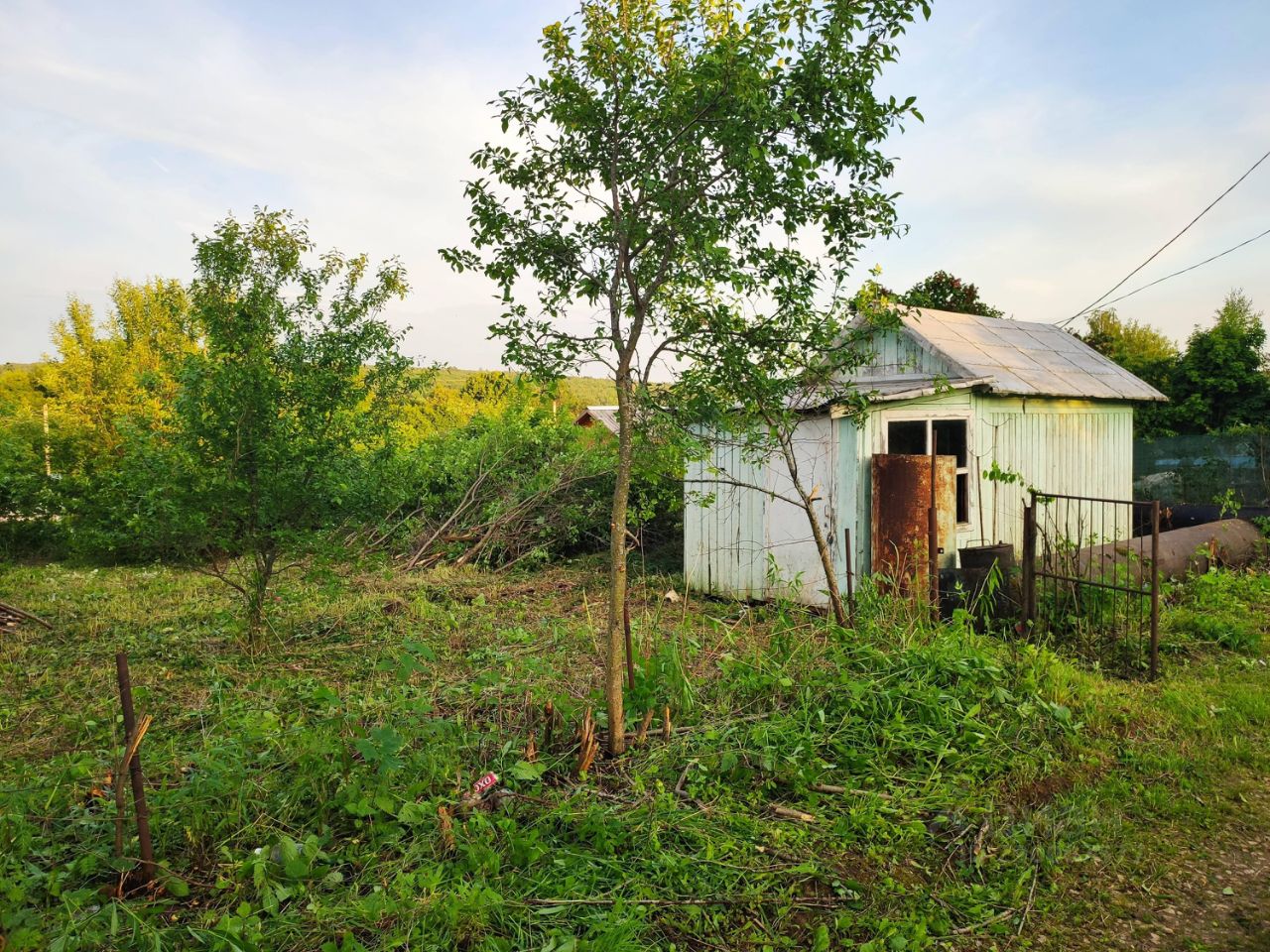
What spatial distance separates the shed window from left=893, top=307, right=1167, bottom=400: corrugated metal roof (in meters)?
0.85

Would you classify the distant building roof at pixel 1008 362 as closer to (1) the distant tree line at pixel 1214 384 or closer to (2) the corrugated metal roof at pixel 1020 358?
(2) the corrugated metal roof at pixel 1020 358

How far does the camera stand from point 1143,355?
29.5 metres

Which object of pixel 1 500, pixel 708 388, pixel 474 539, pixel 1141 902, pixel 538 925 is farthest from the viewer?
pixel 1 500

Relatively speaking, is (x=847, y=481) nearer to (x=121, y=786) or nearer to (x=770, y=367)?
(x=770, y=367)

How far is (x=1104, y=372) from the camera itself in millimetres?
12328

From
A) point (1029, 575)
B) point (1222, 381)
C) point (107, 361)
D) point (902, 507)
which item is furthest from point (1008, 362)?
point (107, 361)

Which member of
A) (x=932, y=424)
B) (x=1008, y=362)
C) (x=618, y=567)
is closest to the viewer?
(x=618, y=567)

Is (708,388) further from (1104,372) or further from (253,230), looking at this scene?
(1104,372)

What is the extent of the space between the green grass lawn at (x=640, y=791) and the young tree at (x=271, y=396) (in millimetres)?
1343

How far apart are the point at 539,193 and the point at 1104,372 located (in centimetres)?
1138

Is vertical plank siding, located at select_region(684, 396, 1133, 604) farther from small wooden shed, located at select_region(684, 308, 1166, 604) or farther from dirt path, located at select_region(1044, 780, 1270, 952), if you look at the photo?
dirt path, located at select_region(1044, 780, 1270, 952)

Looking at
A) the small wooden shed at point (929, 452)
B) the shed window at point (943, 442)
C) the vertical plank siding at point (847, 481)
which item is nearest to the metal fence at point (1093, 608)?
the small wooden shed at point (929, 452)

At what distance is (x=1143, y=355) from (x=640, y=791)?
108 ft

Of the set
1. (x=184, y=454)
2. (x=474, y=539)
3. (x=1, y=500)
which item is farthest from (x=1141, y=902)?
(x=1, y=500)
